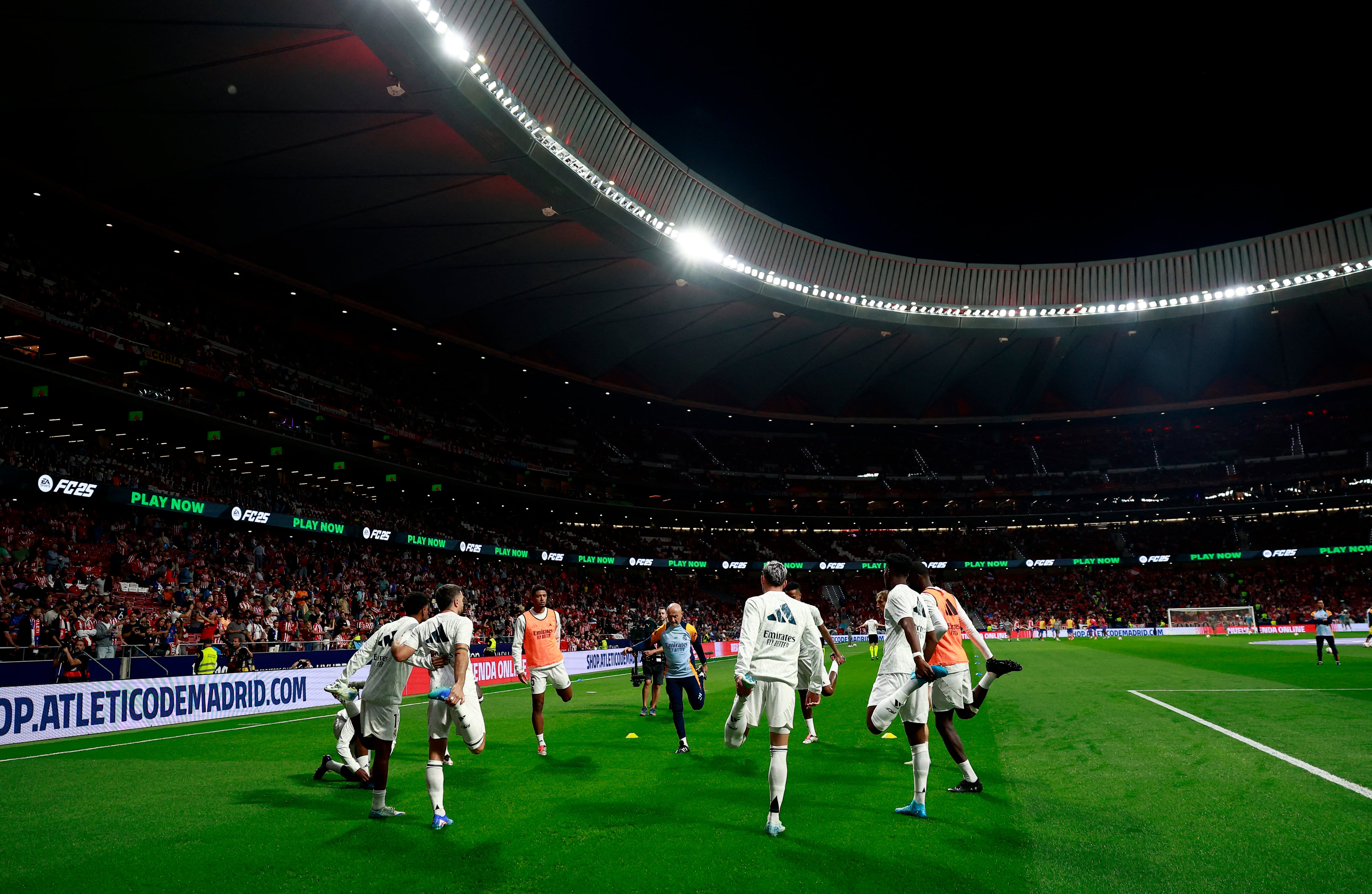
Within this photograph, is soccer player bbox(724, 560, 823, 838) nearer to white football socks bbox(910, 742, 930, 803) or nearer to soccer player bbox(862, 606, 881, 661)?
white football socks bbox(910, 742, 930, 803)

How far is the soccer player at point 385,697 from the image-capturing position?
7.77 meters

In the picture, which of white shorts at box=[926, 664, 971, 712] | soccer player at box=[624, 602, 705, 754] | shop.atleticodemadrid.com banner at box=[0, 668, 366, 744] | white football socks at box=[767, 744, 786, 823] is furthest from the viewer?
shop.atleticodemadrid.com banner at box=[0, 668, 366, 744]

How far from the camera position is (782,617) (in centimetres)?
745

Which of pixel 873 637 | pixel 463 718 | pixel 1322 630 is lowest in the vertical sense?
pixel 873 637

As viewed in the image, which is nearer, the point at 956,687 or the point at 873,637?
the point at 956,687

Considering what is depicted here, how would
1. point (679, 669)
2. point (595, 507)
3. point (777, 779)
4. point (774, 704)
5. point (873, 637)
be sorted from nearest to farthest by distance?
point (777, 779)
point (774, 704)
point (679, 669)
point (873, 637)
point (595, 507)

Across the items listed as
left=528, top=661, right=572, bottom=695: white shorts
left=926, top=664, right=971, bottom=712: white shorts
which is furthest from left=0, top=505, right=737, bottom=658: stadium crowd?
left=926, top=664, right=971, bottom=712: white shorts

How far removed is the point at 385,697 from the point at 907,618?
16.4 feet

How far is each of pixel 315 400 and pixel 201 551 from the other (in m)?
9.11

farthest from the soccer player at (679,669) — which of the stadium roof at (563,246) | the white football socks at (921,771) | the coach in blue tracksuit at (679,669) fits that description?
the stadium roof at (563,246)

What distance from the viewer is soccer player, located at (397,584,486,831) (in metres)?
7.54

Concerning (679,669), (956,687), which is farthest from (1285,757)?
(679,669)

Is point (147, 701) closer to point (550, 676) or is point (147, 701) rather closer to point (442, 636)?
point (550, 676)

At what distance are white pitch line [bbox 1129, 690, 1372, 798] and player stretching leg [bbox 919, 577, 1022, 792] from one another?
3292mm
